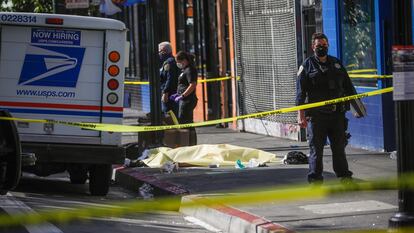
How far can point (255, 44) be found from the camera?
17750 millimetres

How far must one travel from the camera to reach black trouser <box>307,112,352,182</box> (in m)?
10.1

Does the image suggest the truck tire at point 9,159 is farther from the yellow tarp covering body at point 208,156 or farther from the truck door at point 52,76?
the yellow tarp covering body at point 208,156

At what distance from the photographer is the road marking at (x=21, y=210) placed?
9.00 meters

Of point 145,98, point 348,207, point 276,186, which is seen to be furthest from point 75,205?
point 145,98

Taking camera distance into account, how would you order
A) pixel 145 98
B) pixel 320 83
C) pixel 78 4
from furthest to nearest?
pixel 145 98
pixel 78 4
pixel 320 83

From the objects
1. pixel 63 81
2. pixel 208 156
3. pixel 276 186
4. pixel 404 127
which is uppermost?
pixel 63 81

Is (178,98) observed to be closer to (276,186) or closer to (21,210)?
(276,186)

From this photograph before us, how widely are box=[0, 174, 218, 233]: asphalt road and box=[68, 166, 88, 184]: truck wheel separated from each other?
11 centimetres

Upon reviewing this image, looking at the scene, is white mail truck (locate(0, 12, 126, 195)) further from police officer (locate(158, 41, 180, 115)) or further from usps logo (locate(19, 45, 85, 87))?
police officer (locate(158, 41, 180, 115))

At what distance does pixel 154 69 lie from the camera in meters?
15.4

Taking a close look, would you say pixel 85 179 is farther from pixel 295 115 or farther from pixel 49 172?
pixel 295 115

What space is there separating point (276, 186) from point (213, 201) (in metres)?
1.36

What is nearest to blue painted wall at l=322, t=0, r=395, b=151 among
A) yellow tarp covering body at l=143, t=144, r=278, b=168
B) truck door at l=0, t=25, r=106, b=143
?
yellow tarp covering body at l=143, t=144, r=278, b=168

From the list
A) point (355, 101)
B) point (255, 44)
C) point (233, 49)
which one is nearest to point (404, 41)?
point (355, 101)
